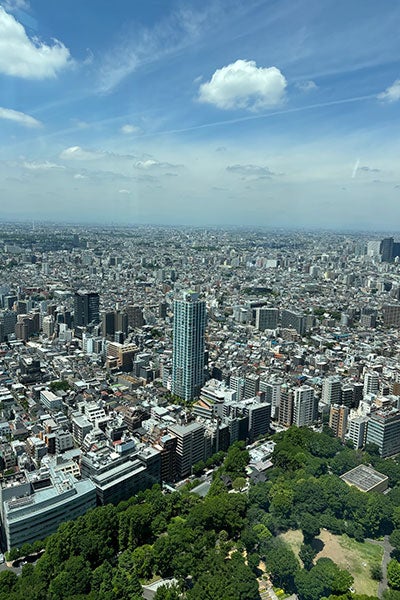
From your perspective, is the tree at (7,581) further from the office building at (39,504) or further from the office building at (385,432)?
the office building at (385,432)

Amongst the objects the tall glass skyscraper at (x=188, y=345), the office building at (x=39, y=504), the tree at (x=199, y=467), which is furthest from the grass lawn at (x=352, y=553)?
the tall glass skyscraper at (x=188, y=345)

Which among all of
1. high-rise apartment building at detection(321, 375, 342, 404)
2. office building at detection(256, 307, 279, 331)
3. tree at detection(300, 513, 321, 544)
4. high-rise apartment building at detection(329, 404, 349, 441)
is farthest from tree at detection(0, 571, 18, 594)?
office building at detection(256, 307, 279, 331)

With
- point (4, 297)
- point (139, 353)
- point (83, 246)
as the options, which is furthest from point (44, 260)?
point (139, 353)

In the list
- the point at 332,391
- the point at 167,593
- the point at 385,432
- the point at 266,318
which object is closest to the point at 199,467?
the point at 167,593

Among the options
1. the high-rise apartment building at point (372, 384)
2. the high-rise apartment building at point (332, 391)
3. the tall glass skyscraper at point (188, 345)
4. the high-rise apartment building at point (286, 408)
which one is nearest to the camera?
the high-rise apartment building at point (286, 408)

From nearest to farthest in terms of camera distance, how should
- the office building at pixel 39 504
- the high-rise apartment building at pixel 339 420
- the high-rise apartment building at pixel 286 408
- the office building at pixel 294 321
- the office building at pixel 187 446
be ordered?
1. the office building at pixel 39 504
2. the office building at pixel 187 446
3. the high-rise apartment building at pixel 339 420
4. the high-rise apartment building at pixel 286 408
5. the office building at pixel 294 321

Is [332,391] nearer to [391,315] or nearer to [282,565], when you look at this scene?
[282,565]
